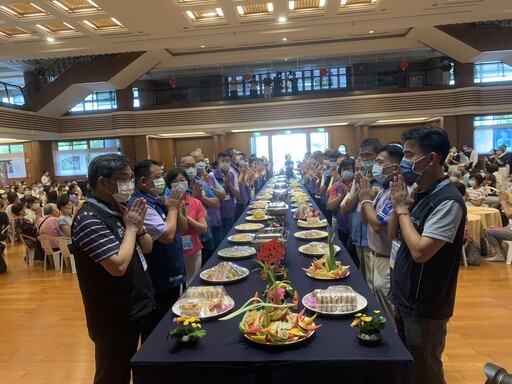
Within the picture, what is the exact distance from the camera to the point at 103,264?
6.08 ft

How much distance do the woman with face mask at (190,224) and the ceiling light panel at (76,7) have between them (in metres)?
6.45

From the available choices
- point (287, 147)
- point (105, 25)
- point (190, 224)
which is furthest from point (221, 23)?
point (287, 147)

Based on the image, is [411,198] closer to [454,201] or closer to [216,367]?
[454,201]

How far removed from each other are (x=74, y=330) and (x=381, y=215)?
342cm

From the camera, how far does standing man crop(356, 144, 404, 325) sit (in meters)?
2.69

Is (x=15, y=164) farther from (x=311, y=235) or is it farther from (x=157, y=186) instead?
(x=311, y=235)

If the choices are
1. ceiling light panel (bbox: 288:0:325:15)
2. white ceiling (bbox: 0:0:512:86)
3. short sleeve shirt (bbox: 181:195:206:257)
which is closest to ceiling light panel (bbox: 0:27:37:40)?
white ceiling (bbox: 0:0:512:86)

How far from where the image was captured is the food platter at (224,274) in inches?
95.1

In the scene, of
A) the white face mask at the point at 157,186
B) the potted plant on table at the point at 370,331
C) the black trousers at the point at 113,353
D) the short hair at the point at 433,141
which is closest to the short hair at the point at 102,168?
the white face mask at the point at 157,186

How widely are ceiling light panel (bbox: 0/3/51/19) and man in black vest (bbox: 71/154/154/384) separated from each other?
309 inches

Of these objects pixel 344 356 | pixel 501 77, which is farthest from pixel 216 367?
pixel 501 77

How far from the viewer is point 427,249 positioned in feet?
5.87

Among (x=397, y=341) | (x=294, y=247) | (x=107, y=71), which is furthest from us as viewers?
(x=107, y=71)

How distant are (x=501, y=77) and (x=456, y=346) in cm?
1712
